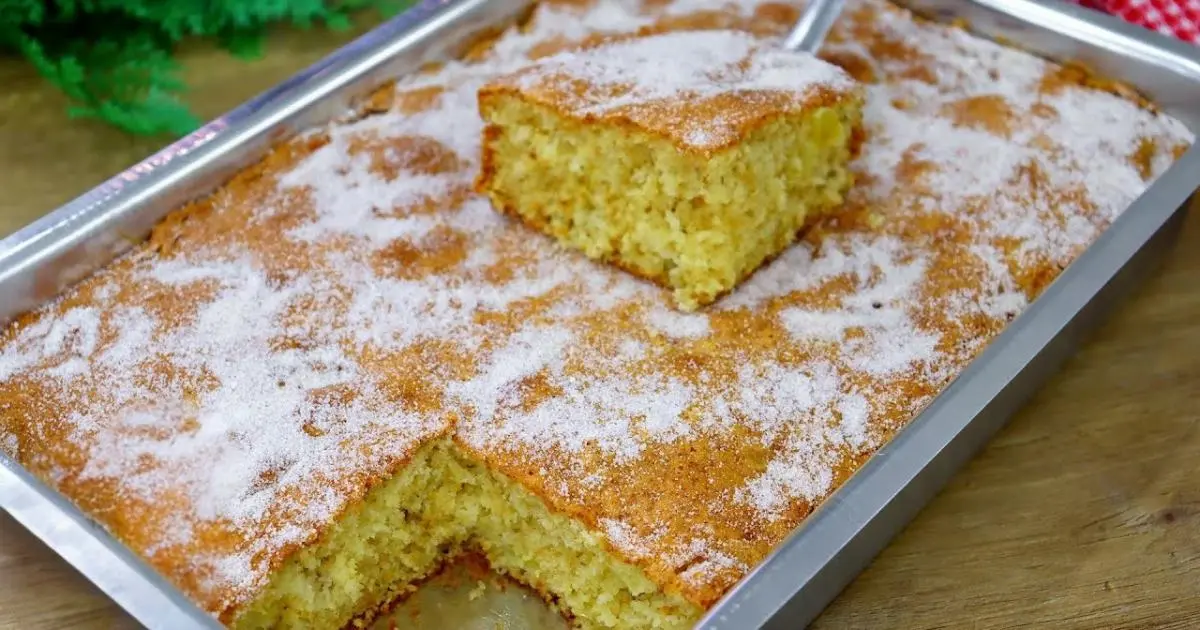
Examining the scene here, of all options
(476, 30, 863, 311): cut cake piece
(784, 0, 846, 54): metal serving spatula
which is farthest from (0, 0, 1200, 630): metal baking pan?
(476, 30, 863, 311): cut cake piece

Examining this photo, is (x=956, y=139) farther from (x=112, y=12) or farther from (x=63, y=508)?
(x=112, y=12)

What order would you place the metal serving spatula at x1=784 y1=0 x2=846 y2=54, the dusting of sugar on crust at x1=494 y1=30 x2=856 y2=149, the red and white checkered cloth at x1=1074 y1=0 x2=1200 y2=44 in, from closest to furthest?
the dusting of sugar on crust at x1=494 y1=30 x2=856 y2=149, the metal serving spatula at x1=784 y1=0 x2=846 y2=54, the red and white checkered cloth at x1=1074 y1=0 x2=1200 y2=44

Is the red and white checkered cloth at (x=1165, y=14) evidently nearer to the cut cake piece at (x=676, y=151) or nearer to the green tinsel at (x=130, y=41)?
the cut cake piece at (x=676, y=151)

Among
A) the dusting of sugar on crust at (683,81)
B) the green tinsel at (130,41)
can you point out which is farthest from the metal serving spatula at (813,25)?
the green tinsel at (130,41)

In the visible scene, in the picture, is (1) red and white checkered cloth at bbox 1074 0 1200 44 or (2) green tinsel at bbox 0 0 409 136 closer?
(2) green tinsel at bbox 0 0 409 136

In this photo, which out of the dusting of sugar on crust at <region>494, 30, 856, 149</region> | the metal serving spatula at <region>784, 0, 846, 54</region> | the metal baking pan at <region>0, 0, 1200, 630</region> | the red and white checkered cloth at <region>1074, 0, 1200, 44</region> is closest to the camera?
the metal baking pan at <region>0, 0, 1200, 630</region>

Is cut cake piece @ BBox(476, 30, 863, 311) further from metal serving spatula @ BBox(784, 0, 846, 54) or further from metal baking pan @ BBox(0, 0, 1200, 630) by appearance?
metal baking pan @ BBox(0, 0, 1200, 630)
